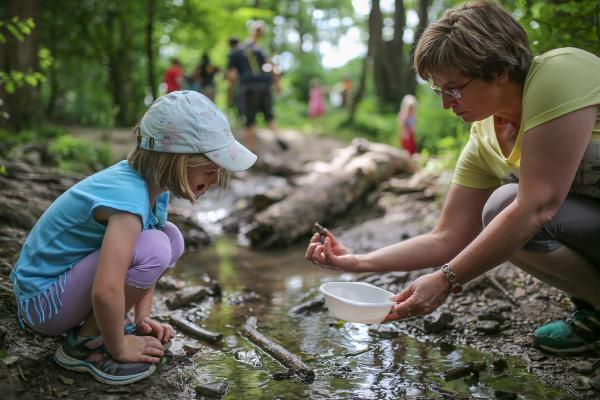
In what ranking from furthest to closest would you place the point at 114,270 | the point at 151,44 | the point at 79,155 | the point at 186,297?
the point at 151,44 → the point at 79,155 → the point at 186,297 → the point at 114,270

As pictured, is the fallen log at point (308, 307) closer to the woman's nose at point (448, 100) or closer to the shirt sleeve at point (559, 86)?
the woman's nose at point (448, 100)

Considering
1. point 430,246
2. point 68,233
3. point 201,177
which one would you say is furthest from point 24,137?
point 430,246

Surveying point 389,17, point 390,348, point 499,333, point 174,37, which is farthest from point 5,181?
point 389,17

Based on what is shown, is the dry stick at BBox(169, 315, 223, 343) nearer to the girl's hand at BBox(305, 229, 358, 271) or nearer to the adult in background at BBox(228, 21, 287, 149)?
the girl's hand at BBox(305, 229, 358, 271)

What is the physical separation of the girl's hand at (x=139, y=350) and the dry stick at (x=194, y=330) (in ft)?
1.28

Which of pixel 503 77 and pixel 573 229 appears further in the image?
pixel 573 229

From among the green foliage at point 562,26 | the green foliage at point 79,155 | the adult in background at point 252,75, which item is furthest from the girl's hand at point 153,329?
the adult in background at point 252,75

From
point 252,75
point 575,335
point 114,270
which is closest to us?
point 114,270

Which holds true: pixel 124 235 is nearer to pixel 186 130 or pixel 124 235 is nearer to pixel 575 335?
pixel 186 130

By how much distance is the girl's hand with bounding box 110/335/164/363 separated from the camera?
7.13 feet

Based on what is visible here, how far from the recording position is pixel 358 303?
7.00 feet

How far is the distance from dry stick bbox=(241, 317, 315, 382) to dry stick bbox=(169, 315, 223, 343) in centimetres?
17

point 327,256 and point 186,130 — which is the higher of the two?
point 186,130

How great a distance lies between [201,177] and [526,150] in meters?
1.31
